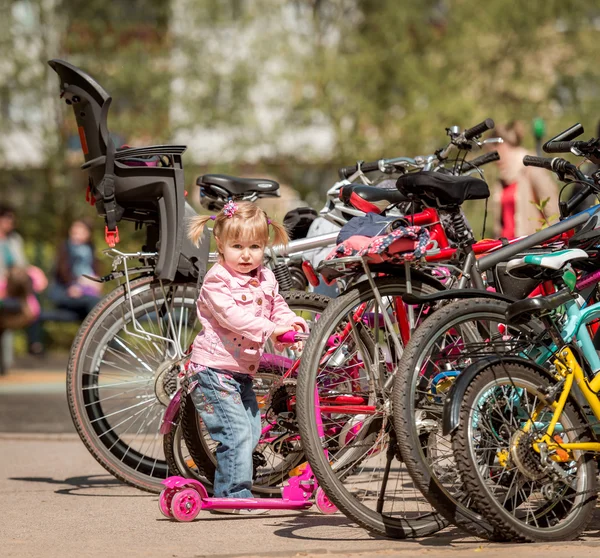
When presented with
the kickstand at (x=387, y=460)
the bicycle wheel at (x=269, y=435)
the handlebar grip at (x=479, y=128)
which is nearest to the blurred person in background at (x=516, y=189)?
the handlebar grip at (x=479, y=128)

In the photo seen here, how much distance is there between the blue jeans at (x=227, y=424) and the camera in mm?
5125

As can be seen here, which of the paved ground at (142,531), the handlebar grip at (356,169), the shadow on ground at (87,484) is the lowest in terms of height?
the paved ground at (142,531)

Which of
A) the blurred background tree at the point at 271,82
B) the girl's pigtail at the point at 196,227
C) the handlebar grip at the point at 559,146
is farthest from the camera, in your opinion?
the blurred background tree at the point at 271,82

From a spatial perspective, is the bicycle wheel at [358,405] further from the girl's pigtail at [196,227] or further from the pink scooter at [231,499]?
the girl's pigtail at [196,227]

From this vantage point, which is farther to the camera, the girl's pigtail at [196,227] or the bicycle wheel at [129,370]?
the bicycle wheel at [129,370]

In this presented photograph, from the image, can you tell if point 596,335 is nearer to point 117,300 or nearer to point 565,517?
point 565,517

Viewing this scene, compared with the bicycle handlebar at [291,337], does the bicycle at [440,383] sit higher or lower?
lower

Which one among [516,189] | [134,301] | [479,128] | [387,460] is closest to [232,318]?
[387,460]

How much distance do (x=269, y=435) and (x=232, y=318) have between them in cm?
65

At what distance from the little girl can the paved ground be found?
0.28 m

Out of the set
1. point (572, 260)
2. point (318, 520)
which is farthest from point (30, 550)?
point (572, 260)

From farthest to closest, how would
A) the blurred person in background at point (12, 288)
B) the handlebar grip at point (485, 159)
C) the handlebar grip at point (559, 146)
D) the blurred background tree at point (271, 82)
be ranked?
the blurred background tree at point (271, 82)
the blurred person in background at point (12, 288)
the handlebar grip at point (485, 159)
the handlebar grip at point (559, 146)

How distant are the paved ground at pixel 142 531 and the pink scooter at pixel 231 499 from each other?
2.8 inches

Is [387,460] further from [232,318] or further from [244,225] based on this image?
[244,225]
